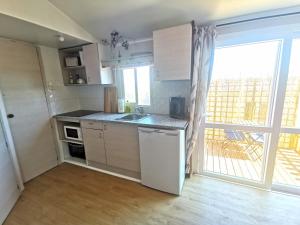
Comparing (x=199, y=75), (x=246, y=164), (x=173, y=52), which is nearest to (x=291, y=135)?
(x=246, y=164)

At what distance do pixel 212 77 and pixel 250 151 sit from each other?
1.23 metres

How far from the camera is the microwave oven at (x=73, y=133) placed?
2654mm

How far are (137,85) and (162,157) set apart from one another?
134 cm

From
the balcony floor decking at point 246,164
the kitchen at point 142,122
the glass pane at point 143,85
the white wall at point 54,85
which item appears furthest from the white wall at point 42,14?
the balcony floor decking at point 246,164

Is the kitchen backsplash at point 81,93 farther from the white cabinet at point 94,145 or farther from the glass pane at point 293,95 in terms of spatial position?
the glass pane at point 293,95

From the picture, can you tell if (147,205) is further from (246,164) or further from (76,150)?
(76,150)

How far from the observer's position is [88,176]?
8.27 ft

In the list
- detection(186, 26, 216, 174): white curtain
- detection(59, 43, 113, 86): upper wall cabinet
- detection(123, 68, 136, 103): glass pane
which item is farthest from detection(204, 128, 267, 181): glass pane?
detection(59, 43, 113, 86): upper wall cabinet

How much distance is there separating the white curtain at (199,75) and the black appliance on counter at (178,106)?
19 centimetres

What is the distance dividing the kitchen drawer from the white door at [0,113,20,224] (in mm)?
972

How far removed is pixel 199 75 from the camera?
200 cm

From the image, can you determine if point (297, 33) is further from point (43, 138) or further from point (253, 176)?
point (43, 138)

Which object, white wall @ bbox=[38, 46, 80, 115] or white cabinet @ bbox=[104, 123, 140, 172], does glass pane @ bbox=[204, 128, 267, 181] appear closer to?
white cabinet @ bbox=[104, 123, 140, 172]

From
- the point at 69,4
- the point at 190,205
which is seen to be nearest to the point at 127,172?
→ the point at 190,205
